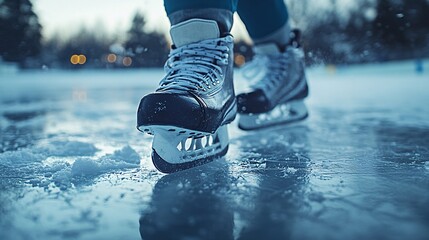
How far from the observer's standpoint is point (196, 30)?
0.83m

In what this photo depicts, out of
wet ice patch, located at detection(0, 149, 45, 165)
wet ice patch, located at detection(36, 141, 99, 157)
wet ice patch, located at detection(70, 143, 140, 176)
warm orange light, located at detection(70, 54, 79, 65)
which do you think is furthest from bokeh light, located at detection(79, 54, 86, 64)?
wet ice patch, located at detection(70, 143, 140, 176)

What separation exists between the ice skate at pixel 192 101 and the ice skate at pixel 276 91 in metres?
0.25

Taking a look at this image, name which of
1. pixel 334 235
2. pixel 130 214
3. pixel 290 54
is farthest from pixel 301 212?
pixel 290 54

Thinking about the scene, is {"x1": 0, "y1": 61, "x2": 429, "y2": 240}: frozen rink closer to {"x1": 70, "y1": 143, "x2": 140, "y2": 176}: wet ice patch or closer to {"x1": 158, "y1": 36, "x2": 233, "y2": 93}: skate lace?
{"x1": 70, "y1": 143, "x2": 140, "y2": 176}: wet ice patch

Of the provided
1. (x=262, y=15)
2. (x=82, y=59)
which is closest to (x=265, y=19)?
(x=262, y=15)

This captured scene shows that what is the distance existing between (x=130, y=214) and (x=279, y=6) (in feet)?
3.43

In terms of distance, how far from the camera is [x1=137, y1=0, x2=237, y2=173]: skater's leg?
0.66 m

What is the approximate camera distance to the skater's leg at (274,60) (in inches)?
48.0

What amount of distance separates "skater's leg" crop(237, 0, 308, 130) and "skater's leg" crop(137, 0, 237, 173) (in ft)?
1.12

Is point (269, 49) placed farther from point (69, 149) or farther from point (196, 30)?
point (69, 149)

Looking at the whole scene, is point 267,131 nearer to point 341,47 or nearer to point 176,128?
point 176,128

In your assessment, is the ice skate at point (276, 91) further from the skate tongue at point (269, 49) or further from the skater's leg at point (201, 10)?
the skater's leg at point (201, 10)

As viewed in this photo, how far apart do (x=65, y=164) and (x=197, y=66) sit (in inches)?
12.5

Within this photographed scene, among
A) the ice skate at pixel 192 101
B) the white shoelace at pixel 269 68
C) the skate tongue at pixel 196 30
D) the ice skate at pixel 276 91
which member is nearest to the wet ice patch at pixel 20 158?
the ice skate at pixel 192 101
